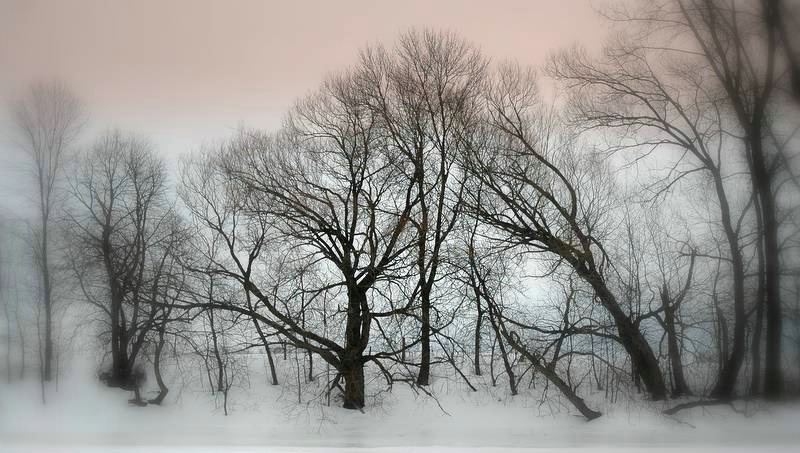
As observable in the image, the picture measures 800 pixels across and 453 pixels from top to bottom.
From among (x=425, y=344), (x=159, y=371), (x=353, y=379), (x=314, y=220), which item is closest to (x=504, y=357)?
(x=425, y=344)

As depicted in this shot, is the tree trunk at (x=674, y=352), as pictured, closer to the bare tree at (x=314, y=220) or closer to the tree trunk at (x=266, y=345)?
the bare tree at (x=314, y=220)

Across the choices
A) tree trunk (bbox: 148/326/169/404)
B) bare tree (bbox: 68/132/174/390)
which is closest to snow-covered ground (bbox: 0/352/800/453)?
tree trunk (bbox: 148/326/169/404)

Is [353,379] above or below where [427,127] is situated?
below

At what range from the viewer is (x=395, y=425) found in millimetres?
3941

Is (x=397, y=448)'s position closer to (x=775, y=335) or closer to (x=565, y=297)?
(x=565, y=297)

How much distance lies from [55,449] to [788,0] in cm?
625

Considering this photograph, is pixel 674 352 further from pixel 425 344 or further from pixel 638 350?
pixel 425 344

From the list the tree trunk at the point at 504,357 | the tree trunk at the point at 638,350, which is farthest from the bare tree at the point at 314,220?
the tree trunk at the point at 638,350

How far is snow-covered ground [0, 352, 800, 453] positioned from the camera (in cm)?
384

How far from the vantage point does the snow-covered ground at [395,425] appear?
384 cm

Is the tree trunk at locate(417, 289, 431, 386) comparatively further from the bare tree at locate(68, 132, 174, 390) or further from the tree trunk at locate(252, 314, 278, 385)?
the bare tree at locate(68, 132, 174, 390)

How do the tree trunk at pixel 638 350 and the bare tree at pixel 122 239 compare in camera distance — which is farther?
the bare tree at pixel 122 239

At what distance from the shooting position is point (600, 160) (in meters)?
3.96

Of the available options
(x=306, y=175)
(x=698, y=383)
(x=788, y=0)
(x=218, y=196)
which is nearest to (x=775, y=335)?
(x=698, y=383)
